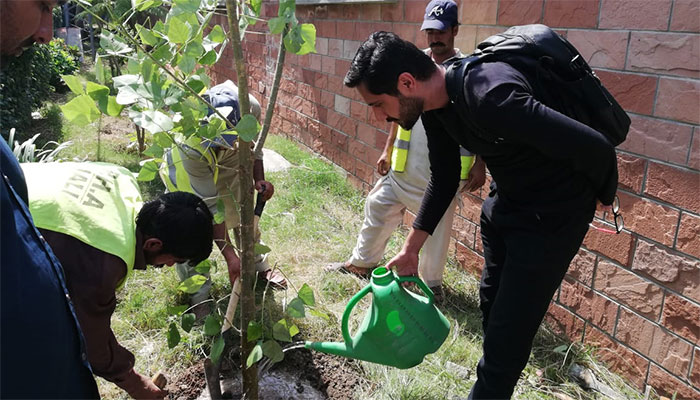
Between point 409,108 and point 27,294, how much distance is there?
1200 millimetres

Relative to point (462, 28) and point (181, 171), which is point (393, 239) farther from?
point (181, 171)

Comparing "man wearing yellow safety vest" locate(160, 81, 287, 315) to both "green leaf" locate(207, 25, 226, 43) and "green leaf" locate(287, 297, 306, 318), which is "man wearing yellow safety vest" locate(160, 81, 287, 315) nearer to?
"green leaf" locate(287, 297, 306, 318)

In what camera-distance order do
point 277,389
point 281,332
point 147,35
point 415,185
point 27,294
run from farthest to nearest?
point 415,185 → point 277,389 → point 281,332 → point 147,35 → point 27,294

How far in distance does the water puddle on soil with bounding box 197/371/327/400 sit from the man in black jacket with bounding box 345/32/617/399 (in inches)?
36.4

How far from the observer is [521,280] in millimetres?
1751

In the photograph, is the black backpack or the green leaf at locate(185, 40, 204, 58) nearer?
the green leaf at locate(185, 40, 204, 58)

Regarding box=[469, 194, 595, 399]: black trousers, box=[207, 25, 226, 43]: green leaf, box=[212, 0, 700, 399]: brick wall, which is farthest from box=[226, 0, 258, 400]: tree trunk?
box=[212, 0, 700, 399]: brick wall

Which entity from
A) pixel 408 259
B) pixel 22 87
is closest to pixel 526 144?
pixel 408 259

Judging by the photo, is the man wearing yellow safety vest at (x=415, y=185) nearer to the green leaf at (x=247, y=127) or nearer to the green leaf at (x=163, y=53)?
the green leaf at (x=247, y=127)

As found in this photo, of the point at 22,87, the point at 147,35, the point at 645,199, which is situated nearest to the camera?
the point at 147,35

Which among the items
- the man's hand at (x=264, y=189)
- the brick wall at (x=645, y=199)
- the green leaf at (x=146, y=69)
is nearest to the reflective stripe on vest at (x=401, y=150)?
the brick wall at (x=645, y=199)

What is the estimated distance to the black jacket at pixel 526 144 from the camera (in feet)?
4.87

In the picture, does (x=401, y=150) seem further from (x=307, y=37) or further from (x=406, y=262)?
(x=307, y=37)

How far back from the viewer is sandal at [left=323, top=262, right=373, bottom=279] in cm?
356
